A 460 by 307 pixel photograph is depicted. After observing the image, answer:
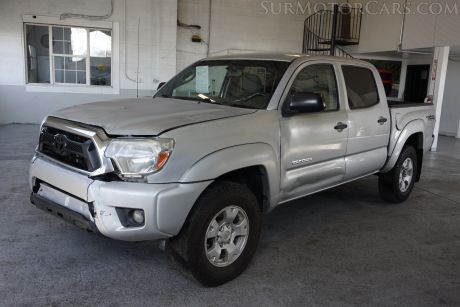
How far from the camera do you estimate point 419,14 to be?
35.8 feet

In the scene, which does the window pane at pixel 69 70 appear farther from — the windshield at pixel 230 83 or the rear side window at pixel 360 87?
the rear side window at pixel 360 87

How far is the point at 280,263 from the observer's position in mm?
3709

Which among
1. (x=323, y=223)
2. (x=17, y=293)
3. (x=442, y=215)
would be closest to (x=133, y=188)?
(x=17, y=293)

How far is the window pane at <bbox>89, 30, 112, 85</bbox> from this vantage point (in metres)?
12.7

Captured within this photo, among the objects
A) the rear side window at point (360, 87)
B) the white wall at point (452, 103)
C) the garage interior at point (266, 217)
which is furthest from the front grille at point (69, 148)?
the white wall at point (452, 103)

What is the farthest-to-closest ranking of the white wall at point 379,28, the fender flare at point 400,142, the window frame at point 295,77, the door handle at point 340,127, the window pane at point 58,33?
the window pane at point 58,33 → the white wall at point 379,28 → the fender flare at point 400,142 → the door handle at point 340,127 → the window frame at point 295,77

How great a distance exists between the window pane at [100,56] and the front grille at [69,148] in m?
9.91

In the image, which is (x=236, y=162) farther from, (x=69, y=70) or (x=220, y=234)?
(x=69, y=70)

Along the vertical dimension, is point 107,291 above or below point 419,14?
below

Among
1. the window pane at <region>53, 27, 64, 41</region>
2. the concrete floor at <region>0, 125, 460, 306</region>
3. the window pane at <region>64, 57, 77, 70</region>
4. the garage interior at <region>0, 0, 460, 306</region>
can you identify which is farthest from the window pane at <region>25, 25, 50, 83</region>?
the concrete floor at <region>0, 125, 460, 306</region>

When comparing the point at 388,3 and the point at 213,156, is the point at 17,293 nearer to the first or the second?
the point at 213,156

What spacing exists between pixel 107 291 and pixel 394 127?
379 cm

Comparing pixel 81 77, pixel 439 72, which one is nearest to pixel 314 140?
pixel 439 72

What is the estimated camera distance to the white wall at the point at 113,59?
471 inches
